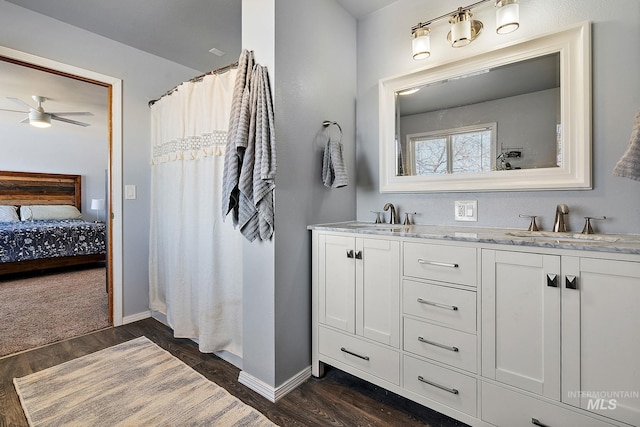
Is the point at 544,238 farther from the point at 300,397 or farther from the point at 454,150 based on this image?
the point at 300,397

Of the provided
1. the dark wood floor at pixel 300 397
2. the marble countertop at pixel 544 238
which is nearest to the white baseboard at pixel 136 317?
the dark wood floor at pixel 300 397

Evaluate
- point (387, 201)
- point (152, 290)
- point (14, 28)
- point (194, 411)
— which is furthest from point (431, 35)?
point (152, 290)

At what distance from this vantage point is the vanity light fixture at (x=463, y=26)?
1522mm

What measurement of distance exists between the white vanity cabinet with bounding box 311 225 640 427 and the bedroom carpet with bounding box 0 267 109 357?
89.3 inches

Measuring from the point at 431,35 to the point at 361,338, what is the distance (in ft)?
6.21

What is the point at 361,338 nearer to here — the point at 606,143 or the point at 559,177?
the point at 559,177

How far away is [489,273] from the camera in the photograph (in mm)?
1268

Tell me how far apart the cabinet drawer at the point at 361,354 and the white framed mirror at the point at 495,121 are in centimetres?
100

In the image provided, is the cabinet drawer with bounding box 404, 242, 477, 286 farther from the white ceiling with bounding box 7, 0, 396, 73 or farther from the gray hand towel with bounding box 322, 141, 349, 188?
the white ceiling with bounding box 7, 0, 396, 73

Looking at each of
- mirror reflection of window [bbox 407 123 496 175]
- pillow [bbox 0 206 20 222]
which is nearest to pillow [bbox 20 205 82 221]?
pillow [bbox 0 206 20 222]

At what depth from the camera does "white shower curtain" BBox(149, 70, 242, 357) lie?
6.66ft

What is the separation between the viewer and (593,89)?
144 cm

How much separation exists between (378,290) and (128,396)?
1.48 m

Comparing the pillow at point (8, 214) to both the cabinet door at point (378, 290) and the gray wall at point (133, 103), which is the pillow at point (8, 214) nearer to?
the gray wall at point (133, 103)
